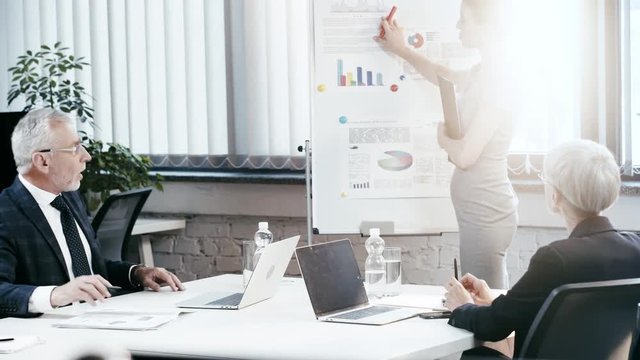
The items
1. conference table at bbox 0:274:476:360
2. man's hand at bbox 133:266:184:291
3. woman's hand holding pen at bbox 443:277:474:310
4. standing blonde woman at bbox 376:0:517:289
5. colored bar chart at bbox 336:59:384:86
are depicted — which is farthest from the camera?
colored bar chart at bbox 336:59:384:86

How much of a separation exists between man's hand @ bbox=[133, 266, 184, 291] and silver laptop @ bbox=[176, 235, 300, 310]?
6.0 inches

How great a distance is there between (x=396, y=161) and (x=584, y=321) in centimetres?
205

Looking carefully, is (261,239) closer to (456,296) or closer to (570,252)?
(456,296)

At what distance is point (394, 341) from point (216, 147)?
2.98 metres

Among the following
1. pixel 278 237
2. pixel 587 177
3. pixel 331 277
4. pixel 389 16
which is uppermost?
pixel 389 16

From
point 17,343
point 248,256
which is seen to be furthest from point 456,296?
point 17,343

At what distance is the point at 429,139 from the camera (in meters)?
4.18

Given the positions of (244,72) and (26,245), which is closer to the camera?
(26,245)

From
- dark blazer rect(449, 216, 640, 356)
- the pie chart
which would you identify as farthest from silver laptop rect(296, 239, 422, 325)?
the pie chart

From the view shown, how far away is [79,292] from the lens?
2703 mm

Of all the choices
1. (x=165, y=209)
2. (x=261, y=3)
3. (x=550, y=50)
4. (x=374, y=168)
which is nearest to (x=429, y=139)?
(x=374, y=168)

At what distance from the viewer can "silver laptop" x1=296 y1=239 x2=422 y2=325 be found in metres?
2.63

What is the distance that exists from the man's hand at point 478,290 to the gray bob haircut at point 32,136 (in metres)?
1.47

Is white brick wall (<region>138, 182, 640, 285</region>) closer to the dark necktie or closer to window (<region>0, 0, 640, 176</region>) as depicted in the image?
window (<region>0, 0, 640, 176</region>)
